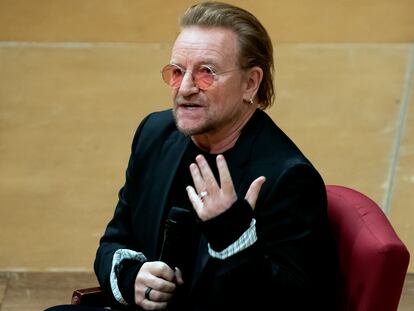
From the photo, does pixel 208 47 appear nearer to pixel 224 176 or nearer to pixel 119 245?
pixel 224 176

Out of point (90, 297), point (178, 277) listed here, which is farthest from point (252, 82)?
point (90, 297)

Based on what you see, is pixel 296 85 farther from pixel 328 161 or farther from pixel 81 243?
pixel 81 243

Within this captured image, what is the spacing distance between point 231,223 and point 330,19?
6.00 ft

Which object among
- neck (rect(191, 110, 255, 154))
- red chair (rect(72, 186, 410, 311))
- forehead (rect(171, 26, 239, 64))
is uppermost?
forehead (rect(171, 26, 239, 64))

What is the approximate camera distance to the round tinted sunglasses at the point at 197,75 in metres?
1.99

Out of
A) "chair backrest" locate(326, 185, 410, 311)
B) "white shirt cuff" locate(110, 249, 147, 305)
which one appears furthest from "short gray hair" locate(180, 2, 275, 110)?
"white shirt cuff" locate(110, 249, 147, 305)

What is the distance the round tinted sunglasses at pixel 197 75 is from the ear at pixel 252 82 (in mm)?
51

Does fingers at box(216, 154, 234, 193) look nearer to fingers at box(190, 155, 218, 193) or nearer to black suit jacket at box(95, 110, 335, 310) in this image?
fingers at box(190, 155, 218, 193)

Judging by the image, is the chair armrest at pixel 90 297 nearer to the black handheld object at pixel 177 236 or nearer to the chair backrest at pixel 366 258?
the black handheld object at pixel 177 236

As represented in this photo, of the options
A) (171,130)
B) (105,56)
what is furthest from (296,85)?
(171,130)

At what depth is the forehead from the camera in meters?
1.99

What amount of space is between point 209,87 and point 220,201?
0.33 m

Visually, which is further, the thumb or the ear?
the ear

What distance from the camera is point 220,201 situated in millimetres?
1753
